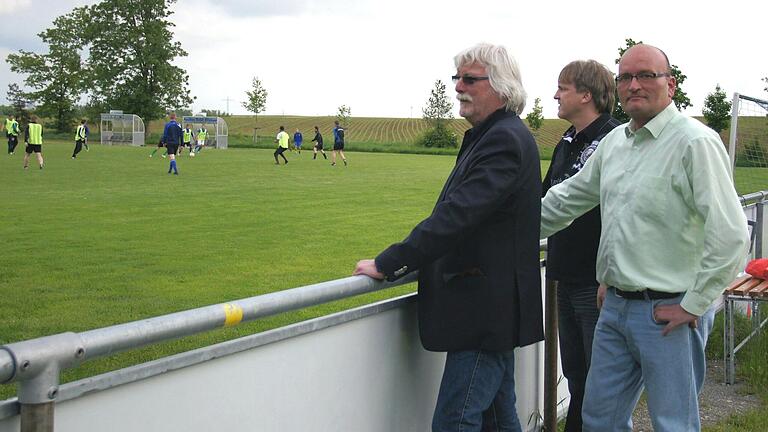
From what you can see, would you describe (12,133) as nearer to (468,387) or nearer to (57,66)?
(468,387)

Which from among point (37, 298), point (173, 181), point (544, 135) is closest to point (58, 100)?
point (544, 135)

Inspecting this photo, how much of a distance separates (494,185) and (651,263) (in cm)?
74

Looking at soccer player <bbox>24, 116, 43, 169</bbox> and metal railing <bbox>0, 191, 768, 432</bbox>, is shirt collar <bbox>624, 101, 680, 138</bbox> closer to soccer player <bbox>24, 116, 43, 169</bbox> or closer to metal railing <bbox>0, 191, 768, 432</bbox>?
metal railing <bbox>0, 191, 768, 432</bbox>

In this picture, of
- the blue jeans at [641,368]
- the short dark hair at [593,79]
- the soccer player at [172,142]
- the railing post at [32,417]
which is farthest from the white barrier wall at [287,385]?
the soccer player at [172,142]

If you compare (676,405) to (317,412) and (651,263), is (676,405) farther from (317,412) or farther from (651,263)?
(317,412)

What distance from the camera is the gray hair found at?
292 cm

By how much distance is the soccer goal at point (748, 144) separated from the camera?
7129mm

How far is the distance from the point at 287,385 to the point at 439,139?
75.2 m

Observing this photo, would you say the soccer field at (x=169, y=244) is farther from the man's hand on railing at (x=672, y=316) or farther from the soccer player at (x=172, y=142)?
the soccer player at (x=172, y=142)

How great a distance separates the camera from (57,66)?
85.9 meters

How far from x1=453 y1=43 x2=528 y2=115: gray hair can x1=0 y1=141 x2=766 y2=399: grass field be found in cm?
270

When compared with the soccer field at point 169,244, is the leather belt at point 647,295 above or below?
above

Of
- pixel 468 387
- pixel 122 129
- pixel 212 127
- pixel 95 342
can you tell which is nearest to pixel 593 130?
pixel 468 387

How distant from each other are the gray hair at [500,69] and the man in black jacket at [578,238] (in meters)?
1.02
